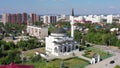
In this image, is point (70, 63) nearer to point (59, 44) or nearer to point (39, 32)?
point (59, 44)

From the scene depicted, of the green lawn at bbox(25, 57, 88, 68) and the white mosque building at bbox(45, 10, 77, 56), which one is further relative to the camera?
the white mosque building at bbox(45, 10, 77, 56)

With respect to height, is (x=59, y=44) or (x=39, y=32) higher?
(x=59, y=44)

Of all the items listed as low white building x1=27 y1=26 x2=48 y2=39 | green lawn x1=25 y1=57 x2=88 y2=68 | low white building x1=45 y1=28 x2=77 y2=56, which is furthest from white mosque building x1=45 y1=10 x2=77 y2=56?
low white building x1=27 y1=26 x2=48 y2=39

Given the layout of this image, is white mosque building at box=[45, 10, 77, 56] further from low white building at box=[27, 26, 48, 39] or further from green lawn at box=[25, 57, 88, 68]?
low white building at box=[27, 26, 48, 39]

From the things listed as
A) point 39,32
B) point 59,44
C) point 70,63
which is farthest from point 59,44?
point 39,32

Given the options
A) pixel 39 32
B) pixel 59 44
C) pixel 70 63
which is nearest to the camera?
pixel 70 63

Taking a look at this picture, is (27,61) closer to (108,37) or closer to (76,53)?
(76,53)

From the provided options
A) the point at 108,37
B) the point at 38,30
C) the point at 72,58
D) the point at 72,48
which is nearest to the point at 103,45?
the point at 108,37

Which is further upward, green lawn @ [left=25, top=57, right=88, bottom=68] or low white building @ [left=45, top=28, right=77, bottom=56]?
low white building @ [left=45, top=28, right=77, bottom=56]

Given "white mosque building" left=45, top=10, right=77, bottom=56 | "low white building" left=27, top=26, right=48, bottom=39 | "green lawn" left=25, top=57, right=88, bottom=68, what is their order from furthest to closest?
1. "low white building" left=27, top=26, right=48, bottom=39
2. "white mosque building" left=45, top=10, right=77, bottom=56
3. "green lawn" left=25, top=57, right=88, bottom=68
